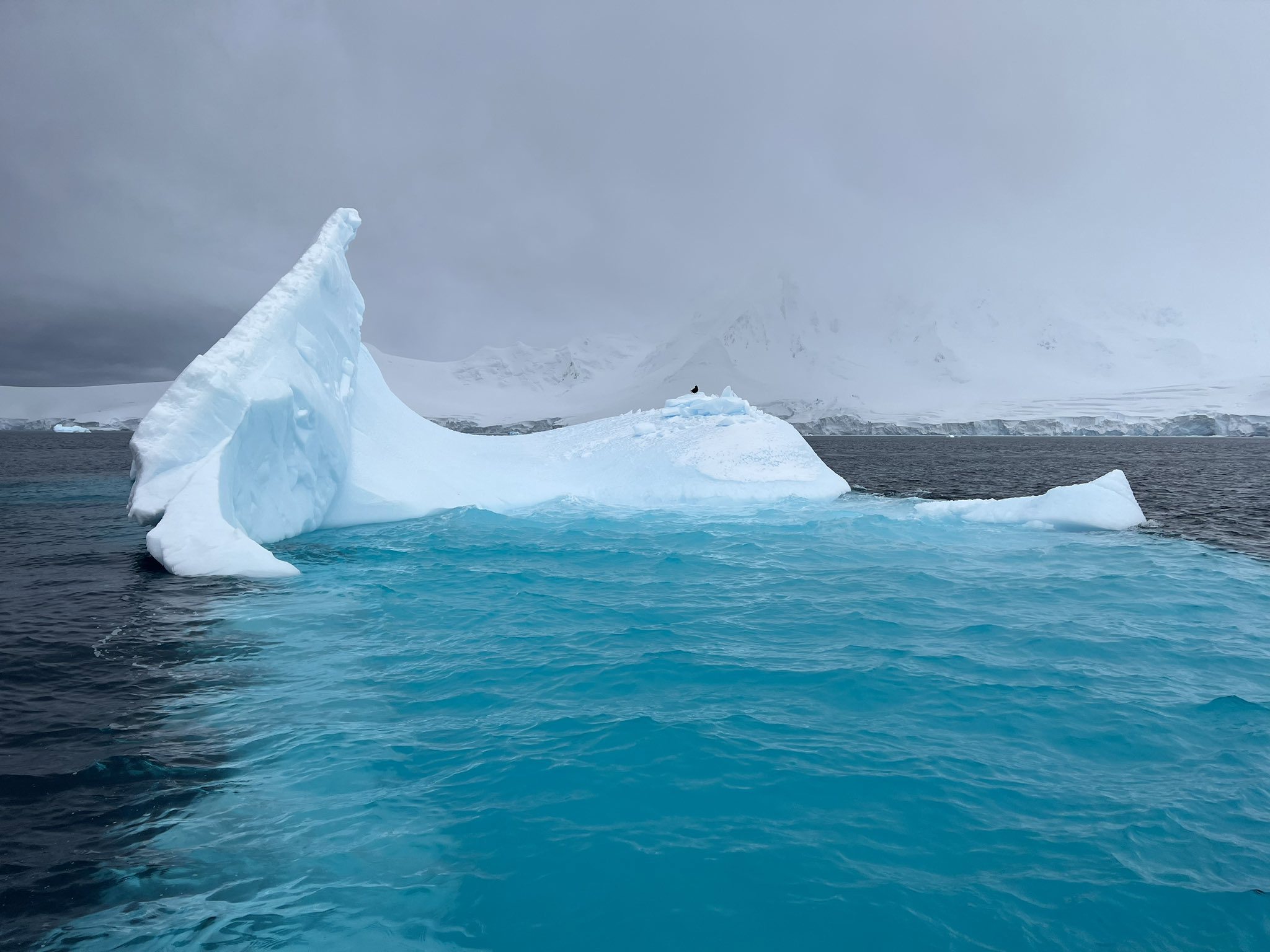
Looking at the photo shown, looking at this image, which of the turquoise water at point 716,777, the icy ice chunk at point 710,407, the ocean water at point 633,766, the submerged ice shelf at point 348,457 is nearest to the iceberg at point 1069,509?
the submerged ice shelf at point 348,457

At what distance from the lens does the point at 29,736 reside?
5578 millimetres

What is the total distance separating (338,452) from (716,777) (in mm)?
13919

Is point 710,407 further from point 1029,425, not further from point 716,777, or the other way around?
point 1029,425

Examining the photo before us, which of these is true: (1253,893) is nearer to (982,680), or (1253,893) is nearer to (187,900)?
(982,680)

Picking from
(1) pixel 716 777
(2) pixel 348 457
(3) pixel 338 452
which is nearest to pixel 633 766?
(1) pixel 716 777

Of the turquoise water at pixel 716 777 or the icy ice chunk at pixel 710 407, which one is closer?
the turquoise water at pixel 716 777

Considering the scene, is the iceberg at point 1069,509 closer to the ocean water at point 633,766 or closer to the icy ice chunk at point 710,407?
the ocean water at point 633,766

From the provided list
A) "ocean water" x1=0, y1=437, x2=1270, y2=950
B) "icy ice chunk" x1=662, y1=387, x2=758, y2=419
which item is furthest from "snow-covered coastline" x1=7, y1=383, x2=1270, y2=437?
"ocean water" x1=0, y1=437, x2=1270, y2=950

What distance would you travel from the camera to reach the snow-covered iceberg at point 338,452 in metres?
12.4

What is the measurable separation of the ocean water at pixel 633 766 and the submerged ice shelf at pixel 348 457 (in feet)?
6.84

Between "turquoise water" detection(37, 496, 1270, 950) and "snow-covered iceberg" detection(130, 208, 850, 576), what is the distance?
3.29m

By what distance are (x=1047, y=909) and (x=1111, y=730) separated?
10.0 ft

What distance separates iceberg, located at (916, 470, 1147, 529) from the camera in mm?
17281

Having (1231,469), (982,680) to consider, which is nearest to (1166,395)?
(1231,469)
